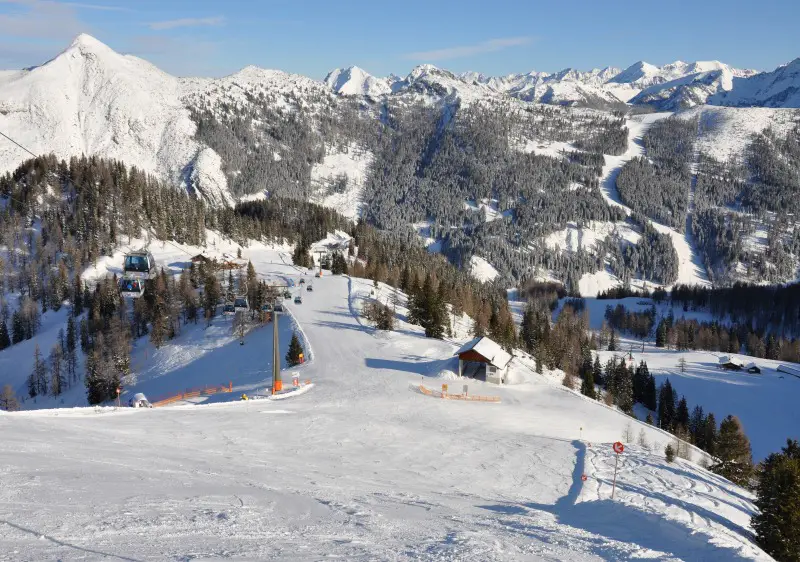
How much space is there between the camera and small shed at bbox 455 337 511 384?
55875 millimetres

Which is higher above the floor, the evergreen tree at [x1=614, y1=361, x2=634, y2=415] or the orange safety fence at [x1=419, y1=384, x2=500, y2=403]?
the orange safety fence at [x1=419, y1=384, x2=500, y2=403]

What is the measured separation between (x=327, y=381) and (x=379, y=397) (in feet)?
22.3

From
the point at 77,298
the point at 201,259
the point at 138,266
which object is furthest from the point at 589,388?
the point at 77,298

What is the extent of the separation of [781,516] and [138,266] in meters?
56.8

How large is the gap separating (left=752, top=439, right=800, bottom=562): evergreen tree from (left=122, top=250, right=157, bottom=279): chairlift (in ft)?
181

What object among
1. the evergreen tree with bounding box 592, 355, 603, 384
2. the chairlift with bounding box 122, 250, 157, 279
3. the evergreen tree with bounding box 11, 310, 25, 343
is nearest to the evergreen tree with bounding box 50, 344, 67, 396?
the evergreen tree with bounding box 11, 310, 25, 343

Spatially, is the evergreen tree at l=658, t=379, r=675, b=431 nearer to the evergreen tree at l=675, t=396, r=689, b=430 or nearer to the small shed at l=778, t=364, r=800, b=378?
the evergreen tree at l=675, t=396, r=689, b=430

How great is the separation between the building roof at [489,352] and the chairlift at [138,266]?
1339 inches

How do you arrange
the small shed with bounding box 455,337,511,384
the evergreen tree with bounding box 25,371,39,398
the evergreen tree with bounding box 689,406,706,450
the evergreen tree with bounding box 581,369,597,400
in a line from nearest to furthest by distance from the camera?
1. the small shed with bounding box 455,337,511,384
2. the evergreen tree with bounding box 689,406,706,450
3. the evergreen tree with bounding box 581,369,597,400
4. the evergreen tree with bounding box 25,371,39,398

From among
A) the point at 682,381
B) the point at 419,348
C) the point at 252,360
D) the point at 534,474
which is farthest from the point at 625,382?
the point at 534,474

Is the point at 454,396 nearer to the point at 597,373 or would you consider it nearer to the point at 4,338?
the point at 597,373

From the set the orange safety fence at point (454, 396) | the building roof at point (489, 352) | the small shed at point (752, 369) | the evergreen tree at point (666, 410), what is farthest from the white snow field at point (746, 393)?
the orange safety fence at point (454, 396)

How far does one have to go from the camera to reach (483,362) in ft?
185

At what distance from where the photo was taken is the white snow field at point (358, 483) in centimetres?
1398
